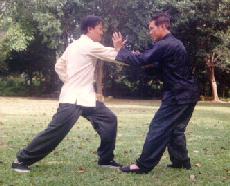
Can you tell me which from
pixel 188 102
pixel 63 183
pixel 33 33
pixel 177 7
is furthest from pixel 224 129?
pixel 33 33

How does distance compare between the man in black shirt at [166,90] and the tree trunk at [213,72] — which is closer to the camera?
the man in black shirt at [166,90]

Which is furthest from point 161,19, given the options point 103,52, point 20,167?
point 20,167

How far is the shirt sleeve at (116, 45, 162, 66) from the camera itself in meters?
7.20

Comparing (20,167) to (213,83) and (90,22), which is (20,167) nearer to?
(90,22)

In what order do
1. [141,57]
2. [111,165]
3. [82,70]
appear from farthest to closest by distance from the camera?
[111,165]
[82,70]
[141,57]

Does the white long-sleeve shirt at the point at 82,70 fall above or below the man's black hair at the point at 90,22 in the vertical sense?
below

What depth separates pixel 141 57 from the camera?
7.21 metres

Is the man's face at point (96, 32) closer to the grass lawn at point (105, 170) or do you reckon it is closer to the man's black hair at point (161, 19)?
the man's black hair at point (161, 19)

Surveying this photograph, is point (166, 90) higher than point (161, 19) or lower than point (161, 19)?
lower

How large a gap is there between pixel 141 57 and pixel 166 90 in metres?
0.76

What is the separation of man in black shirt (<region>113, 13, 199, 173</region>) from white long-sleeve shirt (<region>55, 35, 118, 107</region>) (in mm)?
350

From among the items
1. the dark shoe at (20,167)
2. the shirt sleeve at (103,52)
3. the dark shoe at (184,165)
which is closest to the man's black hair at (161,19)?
the shirt sleeve at (103,52)

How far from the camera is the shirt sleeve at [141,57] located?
283 inches

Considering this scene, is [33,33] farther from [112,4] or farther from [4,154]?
[4,154]
